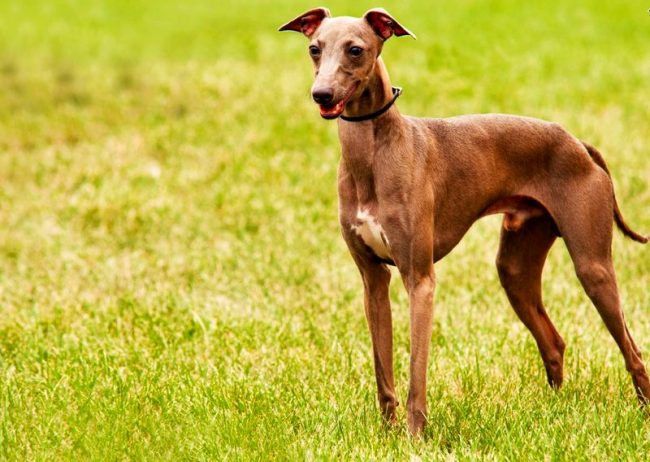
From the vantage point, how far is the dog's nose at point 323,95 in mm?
4359

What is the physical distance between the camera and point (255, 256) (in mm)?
9188

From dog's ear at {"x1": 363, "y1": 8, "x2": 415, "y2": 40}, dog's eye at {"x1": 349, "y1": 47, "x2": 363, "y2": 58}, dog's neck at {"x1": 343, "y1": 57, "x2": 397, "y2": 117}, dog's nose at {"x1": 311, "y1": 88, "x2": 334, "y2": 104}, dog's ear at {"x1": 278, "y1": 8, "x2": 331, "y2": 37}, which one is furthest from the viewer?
dog's ear at {"x1": 278, "y1": 8, "x2": 331, "y2": 37}

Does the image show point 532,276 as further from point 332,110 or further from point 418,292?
point 332,110

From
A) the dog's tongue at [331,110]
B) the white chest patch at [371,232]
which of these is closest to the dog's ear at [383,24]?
the dog's tongue at [331,110]

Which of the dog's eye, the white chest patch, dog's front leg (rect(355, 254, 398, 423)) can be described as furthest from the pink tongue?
dog's front leg (rect(355, 254, 398, 423))

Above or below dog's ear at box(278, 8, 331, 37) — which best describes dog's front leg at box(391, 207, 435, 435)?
below

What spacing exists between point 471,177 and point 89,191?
6816mm

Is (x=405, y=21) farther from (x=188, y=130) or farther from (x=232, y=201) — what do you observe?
(x=232, y=201)

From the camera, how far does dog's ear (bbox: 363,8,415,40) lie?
4.66 m

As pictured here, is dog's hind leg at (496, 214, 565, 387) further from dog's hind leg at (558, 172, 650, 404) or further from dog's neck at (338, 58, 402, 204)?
dog's neck at (338, 58, 402, 204)

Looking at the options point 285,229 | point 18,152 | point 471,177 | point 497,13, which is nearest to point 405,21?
point 497,13

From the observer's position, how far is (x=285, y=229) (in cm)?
986

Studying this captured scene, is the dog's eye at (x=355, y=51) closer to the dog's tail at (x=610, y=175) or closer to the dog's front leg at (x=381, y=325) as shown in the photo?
the dog's front leg at (x=381, y=325)

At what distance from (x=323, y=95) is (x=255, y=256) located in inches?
193
